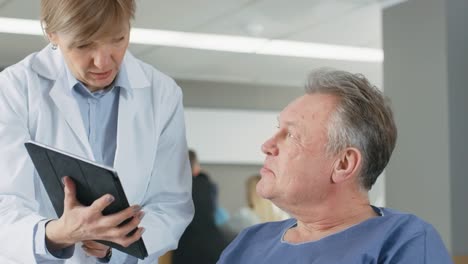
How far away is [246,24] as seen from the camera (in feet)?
21.7

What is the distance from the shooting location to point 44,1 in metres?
1.95

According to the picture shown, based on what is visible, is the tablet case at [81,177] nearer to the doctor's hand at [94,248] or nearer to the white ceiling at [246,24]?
the doctor's hand at [94,248]

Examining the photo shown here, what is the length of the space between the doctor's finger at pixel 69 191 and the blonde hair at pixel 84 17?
32cm

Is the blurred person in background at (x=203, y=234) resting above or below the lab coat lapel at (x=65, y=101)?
below

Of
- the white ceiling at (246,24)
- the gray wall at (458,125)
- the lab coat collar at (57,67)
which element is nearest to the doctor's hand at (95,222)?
the lab coat collar at (57,67)

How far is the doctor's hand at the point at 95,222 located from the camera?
5.62ft

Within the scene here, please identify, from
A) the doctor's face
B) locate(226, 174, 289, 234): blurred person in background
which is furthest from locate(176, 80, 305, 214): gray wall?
the doctor's face

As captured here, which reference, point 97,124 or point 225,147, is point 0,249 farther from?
point 225,147

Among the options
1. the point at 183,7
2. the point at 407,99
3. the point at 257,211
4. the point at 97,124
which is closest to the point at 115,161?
the point at 97,124

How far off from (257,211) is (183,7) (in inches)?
69.7

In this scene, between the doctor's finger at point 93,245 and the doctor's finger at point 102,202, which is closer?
the doctor's finger at point 102,202

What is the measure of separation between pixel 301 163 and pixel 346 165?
10 cm

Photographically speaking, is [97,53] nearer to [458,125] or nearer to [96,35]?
[96,35]

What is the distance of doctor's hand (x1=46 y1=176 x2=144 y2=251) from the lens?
1714 mm
